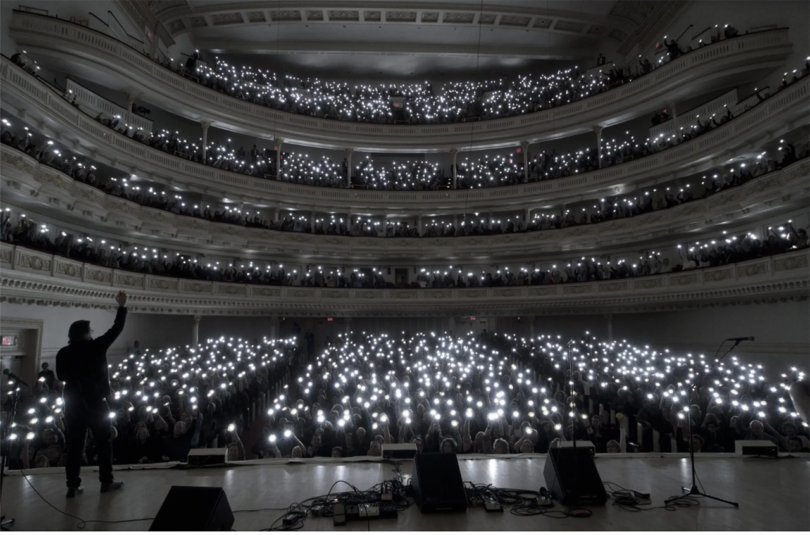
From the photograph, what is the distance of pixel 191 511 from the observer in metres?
3.41

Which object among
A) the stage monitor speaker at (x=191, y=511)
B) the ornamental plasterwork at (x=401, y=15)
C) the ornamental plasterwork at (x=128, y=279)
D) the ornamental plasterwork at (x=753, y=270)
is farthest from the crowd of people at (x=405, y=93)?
the stage monitor speaker at (x=191, y=511)

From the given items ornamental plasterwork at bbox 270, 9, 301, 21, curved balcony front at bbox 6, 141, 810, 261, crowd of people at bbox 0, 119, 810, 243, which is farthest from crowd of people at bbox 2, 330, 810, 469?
ornamental plasterwork at bbox 270, 9, 301, 21

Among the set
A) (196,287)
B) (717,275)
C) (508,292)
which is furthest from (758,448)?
(196,287)

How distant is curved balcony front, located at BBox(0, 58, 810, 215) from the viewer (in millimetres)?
14211

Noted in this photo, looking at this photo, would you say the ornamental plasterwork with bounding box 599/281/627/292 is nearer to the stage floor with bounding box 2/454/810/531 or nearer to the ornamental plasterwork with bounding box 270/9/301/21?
the stage floor with bounding box 2/454/810/531

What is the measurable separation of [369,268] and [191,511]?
2356cm

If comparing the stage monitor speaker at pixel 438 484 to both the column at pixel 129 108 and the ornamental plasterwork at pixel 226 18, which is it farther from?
the ornamental plasterwork at pixel 226 18

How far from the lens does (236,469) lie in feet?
18.5

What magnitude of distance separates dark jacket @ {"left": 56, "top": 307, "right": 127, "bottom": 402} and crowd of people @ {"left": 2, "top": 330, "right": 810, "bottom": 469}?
1.44 ft

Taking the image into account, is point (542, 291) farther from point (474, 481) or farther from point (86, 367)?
point (86, 367)

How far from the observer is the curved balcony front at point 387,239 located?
13.4m

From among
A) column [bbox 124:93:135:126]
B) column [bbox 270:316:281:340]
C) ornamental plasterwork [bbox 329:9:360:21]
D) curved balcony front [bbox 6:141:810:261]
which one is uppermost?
ornamental plasterwork [bbox 329:9:360:21]

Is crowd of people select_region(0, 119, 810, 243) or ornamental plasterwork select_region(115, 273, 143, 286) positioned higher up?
crowd of people select_region(0, 119, 810, 243)

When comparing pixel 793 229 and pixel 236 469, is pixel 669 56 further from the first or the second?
pixel 236 469
